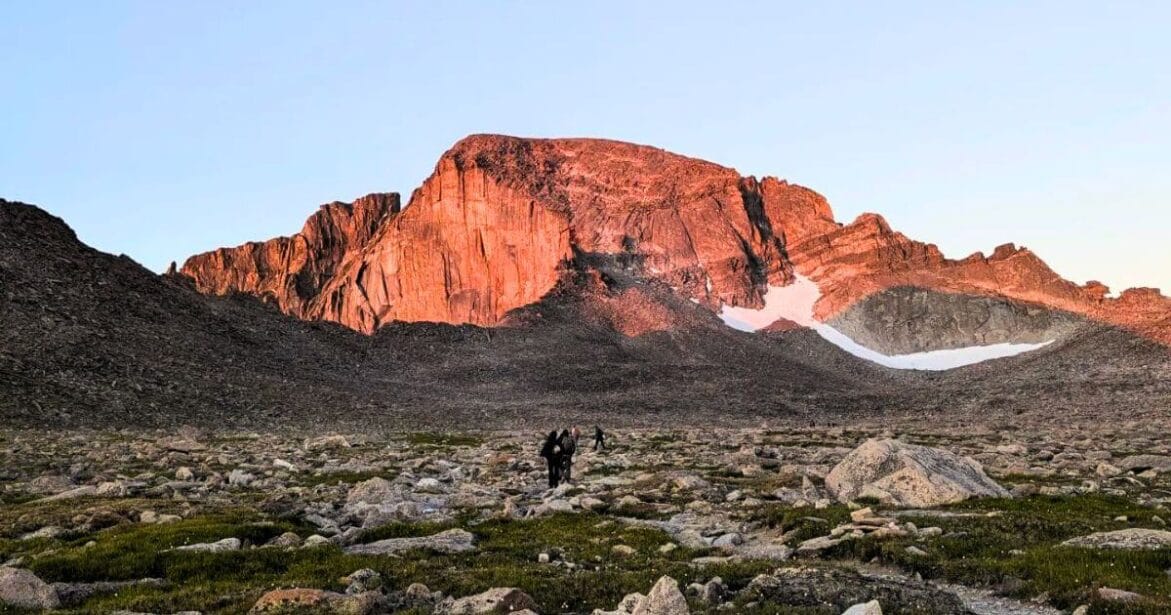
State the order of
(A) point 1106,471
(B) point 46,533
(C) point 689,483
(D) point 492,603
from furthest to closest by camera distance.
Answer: (A) point 1106,471, (C) point 689,483, (B) point 46,533, (D) point 492,603

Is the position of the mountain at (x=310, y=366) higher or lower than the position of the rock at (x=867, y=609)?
higher

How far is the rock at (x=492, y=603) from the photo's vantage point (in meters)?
13.7

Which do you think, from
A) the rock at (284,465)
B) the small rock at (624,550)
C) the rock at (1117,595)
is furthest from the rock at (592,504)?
the rock at (284,465)

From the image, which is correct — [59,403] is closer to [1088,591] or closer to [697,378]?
[1088,591]

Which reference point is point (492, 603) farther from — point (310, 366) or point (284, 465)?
point (310, 366)

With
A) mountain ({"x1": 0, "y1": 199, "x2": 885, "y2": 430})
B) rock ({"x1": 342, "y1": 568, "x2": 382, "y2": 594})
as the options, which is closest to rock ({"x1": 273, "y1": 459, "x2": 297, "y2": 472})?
rock ({"x1": 342, "y1": 568, "x2": 382, "y2": 594})

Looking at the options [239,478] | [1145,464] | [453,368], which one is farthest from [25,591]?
[453,368]

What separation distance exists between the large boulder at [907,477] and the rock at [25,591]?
68.5 ft

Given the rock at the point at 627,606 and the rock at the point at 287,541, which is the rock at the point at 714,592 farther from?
the rock at the point at 287,541

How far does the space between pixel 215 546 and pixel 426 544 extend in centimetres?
462

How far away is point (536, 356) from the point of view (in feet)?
488

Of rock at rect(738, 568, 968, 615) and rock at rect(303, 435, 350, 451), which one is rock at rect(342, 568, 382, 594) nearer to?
rock at rect(738, 568, 968, 615)

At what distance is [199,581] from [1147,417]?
88207 millimetres

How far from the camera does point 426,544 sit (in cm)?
1967
